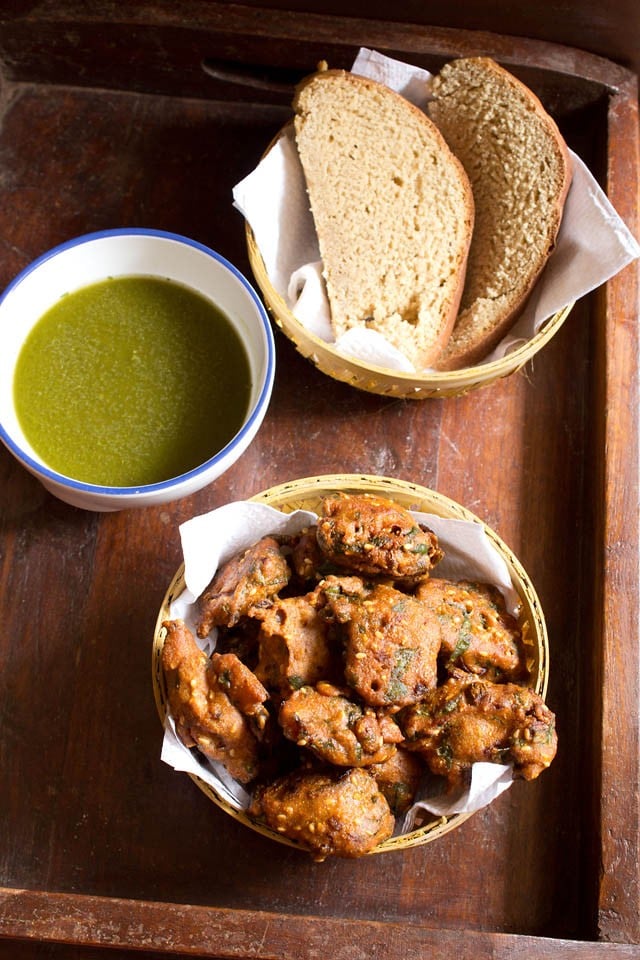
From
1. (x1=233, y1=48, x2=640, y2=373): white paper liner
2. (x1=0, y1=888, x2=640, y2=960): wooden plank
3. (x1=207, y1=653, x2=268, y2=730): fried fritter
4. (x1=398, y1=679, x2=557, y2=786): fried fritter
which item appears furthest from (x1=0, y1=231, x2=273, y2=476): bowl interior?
(x1=0, y1=888, x2=640, y2=960): wooden plank

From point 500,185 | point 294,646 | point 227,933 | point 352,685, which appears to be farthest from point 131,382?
point 227,933

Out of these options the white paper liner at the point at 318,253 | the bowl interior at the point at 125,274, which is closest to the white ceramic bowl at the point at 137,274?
the bowl interior at the point at 125,274

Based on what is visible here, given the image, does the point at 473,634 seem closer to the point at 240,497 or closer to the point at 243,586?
the point at 243,586

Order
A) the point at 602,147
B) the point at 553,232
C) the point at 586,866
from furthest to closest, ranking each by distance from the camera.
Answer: the point at 602,147 < the point at 553,232 < the point at 586,866

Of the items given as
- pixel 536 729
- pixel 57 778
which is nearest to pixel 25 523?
pixel 57 778

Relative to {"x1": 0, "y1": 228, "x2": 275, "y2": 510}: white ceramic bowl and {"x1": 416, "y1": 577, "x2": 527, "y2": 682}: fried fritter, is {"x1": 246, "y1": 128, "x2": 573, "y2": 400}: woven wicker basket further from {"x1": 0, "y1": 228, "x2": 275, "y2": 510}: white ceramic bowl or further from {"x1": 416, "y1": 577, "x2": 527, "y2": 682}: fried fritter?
{"x1": 416, "y1": 577, "x2": 527, "y2": 682}: fried fritter

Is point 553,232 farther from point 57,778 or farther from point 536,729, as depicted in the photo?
point 57,778

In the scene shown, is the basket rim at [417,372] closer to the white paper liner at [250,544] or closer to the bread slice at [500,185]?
the bread slice at [500,185]
